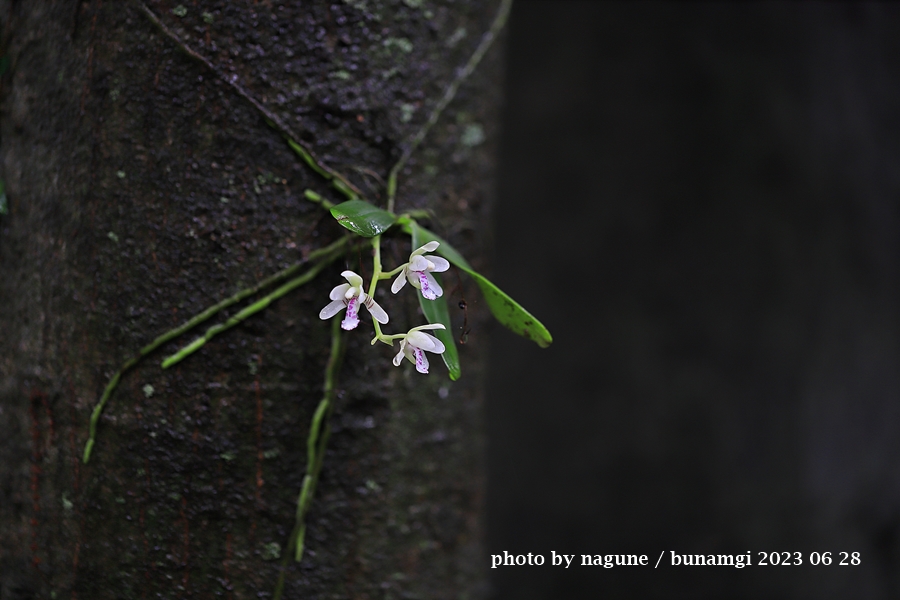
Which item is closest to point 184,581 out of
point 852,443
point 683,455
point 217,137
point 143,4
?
point 217,137

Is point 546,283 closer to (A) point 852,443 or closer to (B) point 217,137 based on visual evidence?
(A) point 852,443

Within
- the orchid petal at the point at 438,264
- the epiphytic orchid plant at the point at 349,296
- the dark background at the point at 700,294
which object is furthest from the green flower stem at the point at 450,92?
the dark background at the point at 700,294

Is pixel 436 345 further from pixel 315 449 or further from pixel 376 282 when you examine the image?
pixel 315 449

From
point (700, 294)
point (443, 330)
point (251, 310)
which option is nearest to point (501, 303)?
point (443, 330)

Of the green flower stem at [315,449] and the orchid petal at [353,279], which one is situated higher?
the orchid petal at [353,279]

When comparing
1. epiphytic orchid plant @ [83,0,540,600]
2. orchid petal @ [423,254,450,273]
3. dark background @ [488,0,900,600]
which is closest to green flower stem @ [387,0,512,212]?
epiphytic orchid plant @ [83,0,540,600]

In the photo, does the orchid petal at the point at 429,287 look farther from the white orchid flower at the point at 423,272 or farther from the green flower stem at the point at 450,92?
the green flower stem at the point at 450,92
